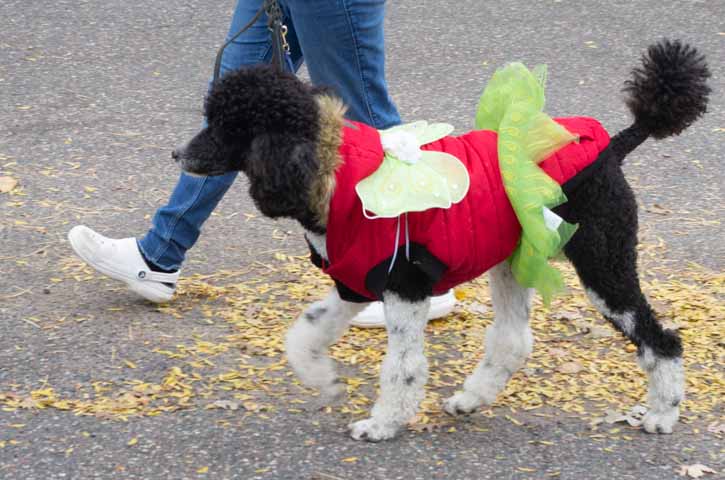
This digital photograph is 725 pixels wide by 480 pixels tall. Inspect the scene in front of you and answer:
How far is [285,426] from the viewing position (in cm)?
375

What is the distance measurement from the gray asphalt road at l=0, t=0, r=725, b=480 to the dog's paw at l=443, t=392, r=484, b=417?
0.06 meters

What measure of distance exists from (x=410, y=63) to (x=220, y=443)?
15.3 feet

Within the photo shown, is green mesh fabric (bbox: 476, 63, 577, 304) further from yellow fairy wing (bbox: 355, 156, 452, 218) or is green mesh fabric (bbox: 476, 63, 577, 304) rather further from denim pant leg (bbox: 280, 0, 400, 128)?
denim pant leg (bbox: 280, 0, 400, 128)

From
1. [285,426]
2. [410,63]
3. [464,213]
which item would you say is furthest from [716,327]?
[410,63]

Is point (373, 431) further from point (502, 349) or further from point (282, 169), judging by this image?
point (282, 169)

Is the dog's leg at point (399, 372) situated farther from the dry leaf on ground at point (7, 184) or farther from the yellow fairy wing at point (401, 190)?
the dry leaf on ground at point (7, 184)

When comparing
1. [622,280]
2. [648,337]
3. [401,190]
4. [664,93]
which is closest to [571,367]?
[648,337]

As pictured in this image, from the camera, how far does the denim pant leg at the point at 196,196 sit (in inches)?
170

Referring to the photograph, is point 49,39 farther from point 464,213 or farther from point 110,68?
point 464,213

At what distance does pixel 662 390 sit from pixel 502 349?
1.87 feet

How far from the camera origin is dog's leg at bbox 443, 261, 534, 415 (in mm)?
3871

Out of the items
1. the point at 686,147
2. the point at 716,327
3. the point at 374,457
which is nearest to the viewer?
the point at 374,457

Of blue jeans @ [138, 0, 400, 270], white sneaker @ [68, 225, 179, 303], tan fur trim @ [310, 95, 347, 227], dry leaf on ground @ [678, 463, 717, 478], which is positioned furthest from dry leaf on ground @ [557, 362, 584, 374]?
white sneaker @ [68, 225, 179, 303]

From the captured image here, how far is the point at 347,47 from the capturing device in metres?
4.04
